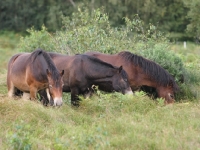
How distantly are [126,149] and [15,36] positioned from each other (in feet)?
127

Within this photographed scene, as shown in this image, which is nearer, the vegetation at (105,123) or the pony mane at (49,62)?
the vegetation at (105,123)

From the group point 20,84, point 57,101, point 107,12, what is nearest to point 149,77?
point 57,101

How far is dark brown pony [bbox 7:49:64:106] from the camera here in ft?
31.1

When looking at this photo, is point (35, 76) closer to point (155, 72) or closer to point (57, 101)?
point (57, 101)

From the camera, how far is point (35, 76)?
9.97 m

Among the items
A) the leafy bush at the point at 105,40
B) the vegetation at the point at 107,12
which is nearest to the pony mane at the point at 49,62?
the leafy bush at the point at 105,40

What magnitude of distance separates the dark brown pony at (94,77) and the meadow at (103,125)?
47 cm

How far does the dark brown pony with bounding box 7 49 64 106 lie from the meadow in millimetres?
498

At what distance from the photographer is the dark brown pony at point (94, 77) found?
10398 mm

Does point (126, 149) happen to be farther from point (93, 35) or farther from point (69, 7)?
point (69, 7)

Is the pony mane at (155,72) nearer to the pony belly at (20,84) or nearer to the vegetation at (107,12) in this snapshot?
the pony belly at (20,84)

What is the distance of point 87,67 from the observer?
10562 millimetres

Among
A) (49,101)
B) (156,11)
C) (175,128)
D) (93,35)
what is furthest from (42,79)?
(156,11)

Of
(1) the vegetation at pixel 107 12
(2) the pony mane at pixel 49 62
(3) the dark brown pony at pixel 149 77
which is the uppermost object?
(2) the pony mane at pixel 49 62
